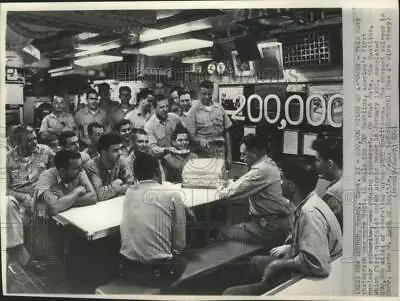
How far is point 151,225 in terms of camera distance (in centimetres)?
82

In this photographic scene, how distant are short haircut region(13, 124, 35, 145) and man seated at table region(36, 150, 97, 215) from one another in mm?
70

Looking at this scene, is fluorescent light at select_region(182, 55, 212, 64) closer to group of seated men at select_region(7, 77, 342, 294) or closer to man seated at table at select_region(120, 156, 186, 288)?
group of seated men at select_region(7, 77, 342, 294)

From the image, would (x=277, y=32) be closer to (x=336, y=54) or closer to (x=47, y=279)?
(x=336, y=54)

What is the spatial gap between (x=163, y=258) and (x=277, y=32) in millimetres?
462

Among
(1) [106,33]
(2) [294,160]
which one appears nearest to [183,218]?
(2) [294,160]

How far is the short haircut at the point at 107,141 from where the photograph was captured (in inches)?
32.5

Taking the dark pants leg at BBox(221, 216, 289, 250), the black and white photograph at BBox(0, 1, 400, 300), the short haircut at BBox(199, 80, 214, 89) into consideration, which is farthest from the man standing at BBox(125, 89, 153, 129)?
the dark pants leg at BBox(221, 216, 289, 250)

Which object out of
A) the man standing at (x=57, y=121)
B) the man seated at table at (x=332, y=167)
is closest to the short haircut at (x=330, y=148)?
the man seated at table at (x=332, y=167)

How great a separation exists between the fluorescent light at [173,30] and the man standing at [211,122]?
4.0 inches

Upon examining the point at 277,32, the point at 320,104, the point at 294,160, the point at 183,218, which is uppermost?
the point at 277,32

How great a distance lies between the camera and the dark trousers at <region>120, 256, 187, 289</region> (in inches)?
32.5

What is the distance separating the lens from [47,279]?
2.77 feet

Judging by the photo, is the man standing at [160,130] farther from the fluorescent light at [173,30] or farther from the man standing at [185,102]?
the fluorescent light at [173,30]

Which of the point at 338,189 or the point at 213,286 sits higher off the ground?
the point at 338,189
